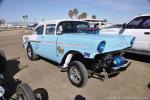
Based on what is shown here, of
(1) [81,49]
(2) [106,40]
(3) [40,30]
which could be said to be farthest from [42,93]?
(3) [40,30]

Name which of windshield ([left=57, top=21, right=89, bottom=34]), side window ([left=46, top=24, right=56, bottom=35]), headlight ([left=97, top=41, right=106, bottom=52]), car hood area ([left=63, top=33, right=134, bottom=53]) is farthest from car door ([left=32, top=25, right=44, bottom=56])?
headlight ([left=97, top=41, right=106, bottom=52])

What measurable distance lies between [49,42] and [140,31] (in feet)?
11.6

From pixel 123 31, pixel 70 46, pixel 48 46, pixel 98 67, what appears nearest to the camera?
pixel 98 67

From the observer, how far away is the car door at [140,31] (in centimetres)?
684

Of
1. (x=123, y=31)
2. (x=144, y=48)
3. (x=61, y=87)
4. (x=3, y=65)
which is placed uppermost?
(x=123, y=31)

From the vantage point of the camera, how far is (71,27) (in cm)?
629

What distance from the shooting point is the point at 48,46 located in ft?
20.9

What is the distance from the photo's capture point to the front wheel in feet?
15.7

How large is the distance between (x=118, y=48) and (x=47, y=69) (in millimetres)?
3017

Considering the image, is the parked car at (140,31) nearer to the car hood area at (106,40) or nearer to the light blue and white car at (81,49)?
the light blue and white car at (81,49)

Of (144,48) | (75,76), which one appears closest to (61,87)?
(75,76)

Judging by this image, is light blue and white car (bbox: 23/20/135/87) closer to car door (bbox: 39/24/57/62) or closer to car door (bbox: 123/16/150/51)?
car door (bbox: 39/24/57/62)

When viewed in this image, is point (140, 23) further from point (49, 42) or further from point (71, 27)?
point (49, 42)

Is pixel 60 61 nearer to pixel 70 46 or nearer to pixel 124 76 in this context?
pixel 70 46
